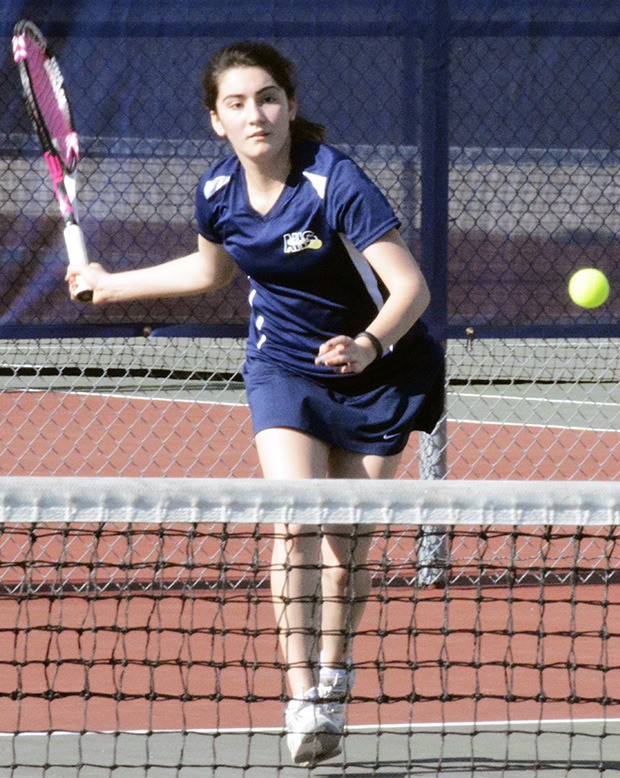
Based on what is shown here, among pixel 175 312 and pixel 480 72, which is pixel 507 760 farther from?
pixel 480 72

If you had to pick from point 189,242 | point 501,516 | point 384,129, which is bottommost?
point 501,516

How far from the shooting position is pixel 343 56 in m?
4.87

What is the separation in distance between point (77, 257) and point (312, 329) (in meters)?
0.82

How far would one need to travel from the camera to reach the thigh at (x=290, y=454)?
136 inches

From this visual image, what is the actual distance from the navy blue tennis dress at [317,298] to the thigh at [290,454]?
0.02m

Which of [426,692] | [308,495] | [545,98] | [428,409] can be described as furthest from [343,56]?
[308,495]

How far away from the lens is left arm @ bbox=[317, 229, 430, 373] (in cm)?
325

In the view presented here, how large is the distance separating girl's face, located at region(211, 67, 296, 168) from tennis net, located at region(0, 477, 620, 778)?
2.76 ft

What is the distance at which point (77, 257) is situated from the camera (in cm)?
397

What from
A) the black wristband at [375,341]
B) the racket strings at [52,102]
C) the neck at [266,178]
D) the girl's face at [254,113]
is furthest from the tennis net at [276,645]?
the racket strings at [52,102]

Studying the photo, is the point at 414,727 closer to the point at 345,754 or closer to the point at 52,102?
the point at 345,754

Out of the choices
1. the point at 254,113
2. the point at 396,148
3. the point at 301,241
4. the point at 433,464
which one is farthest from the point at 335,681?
the point at 396,148

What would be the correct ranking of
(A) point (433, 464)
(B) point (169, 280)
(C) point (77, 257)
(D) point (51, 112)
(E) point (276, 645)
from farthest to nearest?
(A) point (433, 464)
(E) point (276, 645)
(D) point (51, 112)
(C) point (77, 257)
(B) point (169, 280)

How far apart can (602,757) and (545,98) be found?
2.34 meters
